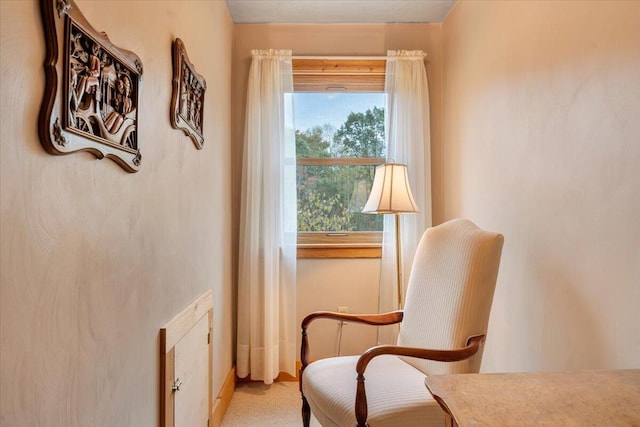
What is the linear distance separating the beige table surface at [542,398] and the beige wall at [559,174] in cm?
40

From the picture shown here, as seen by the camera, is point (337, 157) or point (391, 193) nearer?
point (391, 193)

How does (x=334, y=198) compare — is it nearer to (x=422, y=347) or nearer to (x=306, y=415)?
(x=422, y=347)

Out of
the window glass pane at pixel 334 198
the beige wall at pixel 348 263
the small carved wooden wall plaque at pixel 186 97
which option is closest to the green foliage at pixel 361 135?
the window glass pane at pixel 334 198

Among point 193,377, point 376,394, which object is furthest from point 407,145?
point 193,377

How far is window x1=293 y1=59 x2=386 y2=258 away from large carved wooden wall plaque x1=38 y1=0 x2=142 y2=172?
1701mm

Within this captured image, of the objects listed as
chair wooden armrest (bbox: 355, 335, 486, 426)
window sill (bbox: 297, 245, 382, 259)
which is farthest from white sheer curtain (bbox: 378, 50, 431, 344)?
chair wooden armrest (bbox: 355, 335, 486, 426)

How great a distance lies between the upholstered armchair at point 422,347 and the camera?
132 centimetres

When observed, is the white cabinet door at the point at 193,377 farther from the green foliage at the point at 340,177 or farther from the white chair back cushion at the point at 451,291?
the green foliage at the point at 340,177

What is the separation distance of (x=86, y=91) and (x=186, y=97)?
2.42 ft

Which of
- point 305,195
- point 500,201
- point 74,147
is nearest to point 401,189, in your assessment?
point 500,201

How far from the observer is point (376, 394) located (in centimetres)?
137

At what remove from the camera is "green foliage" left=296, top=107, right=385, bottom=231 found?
271cm

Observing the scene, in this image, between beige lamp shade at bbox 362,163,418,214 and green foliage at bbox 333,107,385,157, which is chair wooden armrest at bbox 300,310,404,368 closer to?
beige lamp shade at bbox 362,163,418,214

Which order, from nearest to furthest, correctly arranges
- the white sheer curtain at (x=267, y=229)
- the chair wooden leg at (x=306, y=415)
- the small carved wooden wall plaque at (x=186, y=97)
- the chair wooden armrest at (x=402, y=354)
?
the chair wooden armrest at (x=402, y=354) < the small carved wooden wall plaque at (x=186, y=97) < the chair wooden leg at (x=306, y=415) < the white sheer curtain at (x=267, y=229)
